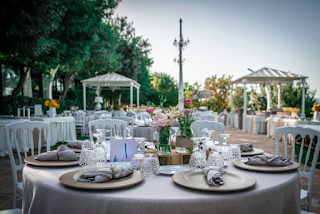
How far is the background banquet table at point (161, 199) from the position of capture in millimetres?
925

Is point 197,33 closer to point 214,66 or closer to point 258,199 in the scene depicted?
point 214,66

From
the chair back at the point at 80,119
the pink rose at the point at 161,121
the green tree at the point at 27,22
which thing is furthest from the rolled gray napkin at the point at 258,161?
the chair back at the point at 80,119

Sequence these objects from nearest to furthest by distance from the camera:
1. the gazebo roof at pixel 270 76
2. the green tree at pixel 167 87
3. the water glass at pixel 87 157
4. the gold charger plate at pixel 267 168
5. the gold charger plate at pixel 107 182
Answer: the gold charger plate at pixel 107 182, the gold charger plate at pixel 267 168, the water glass at pixel 87 157, the gazebo roof at pixel 270 76, the green tree at pixel 167 87

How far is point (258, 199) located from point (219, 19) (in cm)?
1312

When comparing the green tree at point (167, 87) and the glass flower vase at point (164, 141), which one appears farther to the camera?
the green tree at point (167, 87)

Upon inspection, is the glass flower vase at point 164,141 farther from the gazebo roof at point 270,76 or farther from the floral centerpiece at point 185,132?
the gazebo roof at point 270,76

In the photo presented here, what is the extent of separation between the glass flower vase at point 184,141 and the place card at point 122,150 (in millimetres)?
332

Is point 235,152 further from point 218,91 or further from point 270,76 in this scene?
point 218,91

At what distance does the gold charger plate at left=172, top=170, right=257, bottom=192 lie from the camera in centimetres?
102

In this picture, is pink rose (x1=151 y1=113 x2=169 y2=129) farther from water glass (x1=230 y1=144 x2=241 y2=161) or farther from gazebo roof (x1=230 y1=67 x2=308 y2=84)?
gazebo roof (x1=230 y1=67 x2=308 y2=84)

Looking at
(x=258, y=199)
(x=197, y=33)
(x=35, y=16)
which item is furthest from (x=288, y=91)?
(x=258, y=199)

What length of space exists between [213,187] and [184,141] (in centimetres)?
64

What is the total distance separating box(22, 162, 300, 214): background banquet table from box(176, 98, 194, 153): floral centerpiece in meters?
0.46

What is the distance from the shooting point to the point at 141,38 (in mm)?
22391
